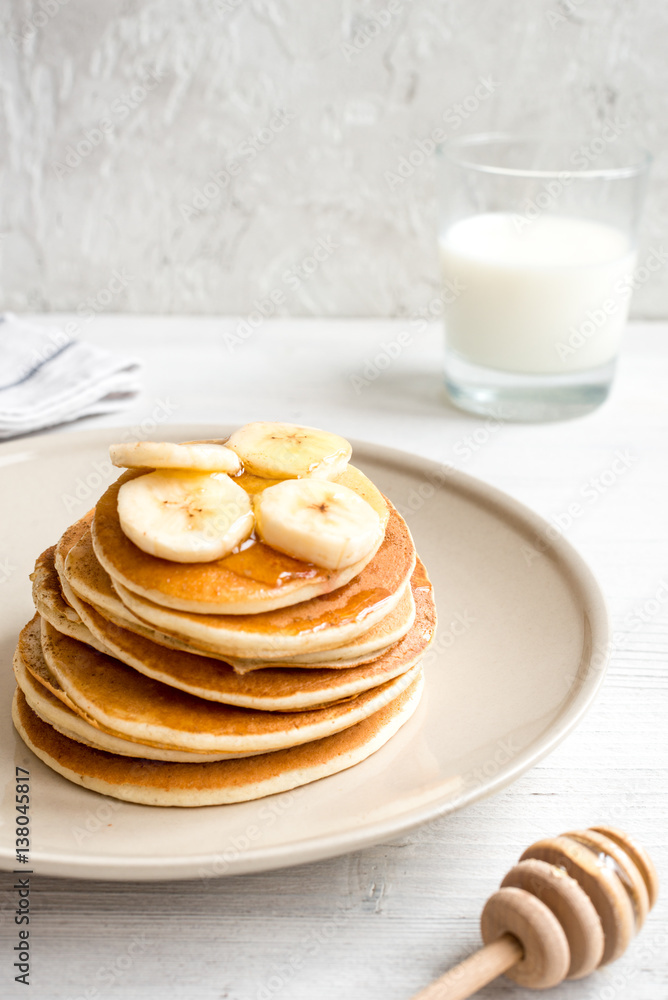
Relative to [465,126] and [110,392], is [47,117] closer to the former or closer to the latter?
[110,392]

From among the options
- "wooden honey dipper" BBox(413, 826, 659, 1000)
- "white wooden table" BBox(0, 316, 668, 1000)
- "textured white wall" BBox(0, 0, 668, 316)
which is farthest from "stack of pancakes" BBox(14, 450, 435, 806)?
"textured white wall" BBox(0, 0, 668, 316)

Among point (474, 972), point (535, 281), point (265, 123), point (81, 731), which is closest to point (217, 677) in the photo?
point (81, 731)

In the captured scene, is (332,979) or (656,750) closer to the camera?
(332,979)

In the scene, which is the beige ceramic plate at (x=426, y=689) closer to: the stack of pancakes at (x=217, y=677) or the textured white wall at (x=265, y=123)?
the stack of pancakes at (x=217, y=677)

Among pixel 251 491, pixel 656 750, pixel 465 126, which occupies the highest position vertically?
pixel 465 126

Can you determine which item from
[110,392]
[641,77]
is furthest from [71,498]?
[641,77]

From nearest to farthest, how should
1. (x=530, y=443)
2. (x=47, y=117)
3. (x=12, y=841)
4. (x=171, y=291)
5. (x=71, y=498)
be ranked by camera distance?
1. (x=12, y=841)
2. (x=71, y=498)
3. (x=530, y=443)
4. (x=47, y=117)
5. (x=171, y=291)

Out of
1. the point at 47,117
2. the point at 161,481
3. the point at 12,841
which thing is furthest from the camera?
the point at 47,117

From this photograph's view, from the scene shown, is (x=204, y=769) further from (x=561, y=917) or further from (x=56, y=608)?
(x=561, y=917)
